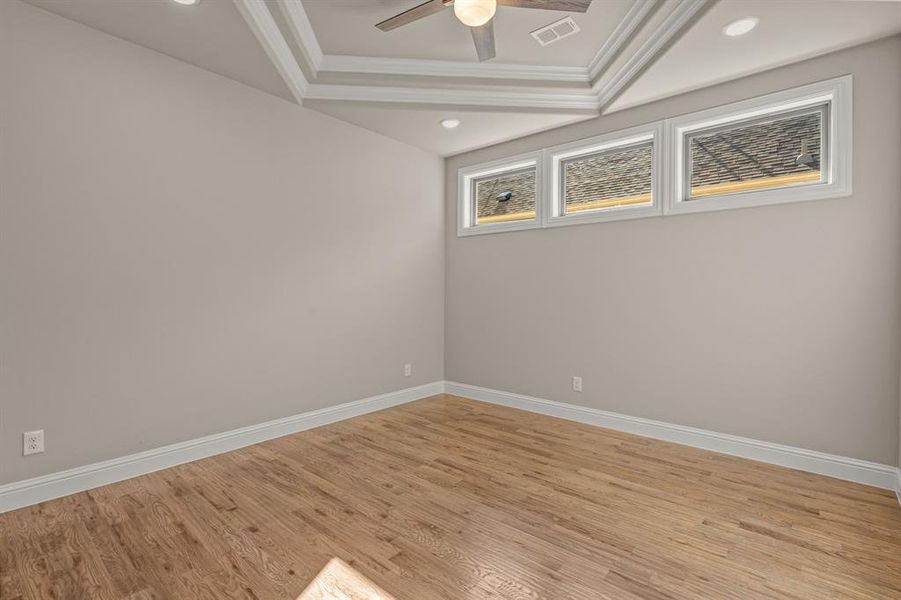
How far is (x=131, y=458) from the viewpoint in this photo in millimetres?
2676

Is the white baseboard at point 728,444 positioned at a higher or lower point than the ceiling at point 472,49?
lower

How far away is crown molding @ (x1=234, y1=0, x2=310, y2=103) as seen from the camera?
2.42 meters

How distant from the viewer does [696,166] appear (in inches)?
132

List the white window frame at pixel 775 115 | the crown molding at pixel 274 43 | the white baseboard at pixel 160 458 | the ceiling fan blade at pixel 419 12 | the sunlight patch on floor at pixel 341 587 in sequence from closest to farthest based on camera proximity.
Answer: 1. the sunlight patch on floor at pixel 341 587
2. the ceiling fan blade at pixel 419 12
3. the white baseboard at pixel 160 458
4. the crown molding at pixel 274 43
5. the white window frame at pixel 775 115

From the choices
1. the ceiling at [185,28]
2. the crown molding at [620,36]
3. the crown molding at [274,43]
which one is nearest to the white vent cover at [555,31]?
the crown molding at [620,36]

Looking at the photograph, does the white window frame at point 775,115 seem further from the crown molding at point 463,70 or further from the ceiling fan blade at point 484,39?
the ceiling fan blade at point 484,39

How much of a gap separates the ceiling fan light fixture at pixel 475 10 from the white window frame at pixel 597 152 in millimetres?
1955

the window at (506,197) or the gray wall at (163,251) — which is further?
the window at (506,197)

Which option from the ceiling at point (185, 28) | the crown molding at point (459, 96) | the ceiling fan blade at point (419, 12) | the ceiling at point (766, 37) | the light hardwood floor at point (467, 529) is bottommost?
the light hardwood floor at point (467, 529)

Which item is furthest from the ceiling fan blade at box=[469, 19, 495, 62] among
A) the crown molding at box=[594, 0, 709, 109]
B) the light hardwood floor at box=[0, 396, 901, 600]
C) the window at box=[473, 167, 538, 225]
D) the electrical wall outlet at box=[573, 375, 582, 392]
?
the electrical wall outlet at box=[573, 375, 582, 392]

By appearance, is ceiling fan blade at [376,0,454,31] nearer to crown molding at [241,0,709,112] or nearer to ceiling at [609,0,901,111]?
crown molding at [241,0,709,112]

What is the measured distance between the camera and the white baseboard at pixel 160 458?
2312mm

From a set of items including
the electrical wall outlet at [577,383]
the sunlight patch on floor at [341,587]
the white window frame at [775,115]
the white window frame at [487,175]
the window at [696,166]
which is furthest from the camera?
the white window frame at [487,175]

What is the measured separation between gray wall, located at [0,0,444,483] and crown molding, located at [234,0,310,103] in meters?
0.26
